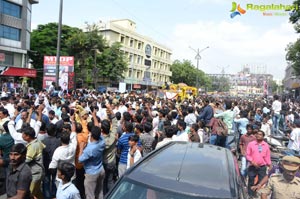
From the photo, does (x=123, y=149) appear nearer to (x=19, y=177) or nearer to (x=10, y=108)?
(x=19, y=177)

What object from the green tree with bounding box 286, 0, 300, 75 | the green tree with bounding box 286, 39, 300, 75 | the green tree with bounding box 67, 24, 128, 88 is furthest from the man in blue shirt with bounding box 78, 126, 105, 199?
the green tree with bounding box 286, 39, 300, 75

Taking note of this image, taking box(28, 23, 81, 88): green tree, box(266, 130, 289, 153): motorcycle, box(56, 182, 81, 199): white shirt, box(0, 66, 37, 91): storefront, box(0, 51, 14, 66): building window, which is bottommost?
box(266, 130, 289, 153): motorcycle

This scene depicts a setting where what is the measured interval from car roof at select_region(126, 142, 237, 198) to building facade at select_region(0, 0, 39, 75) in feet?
104

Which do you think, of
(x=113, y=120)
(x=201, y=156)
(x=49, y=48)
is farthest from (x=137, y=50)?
(x=201, y=156)

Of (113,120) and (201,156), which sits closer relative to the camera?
(201,156)

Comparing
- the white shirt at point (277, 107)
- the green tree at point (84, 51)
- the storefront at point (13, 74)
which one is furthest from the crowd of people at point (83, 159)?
the green tree at point (84, 51)

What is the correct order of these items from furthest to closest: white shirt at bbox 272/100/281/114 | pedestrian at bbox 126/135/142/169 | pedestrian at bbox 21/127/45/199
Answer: white shirt at bbox 272/100/281/114, pedestrian at bbox 126/135/142/169, pedestrian at bbox 21/127/45/199

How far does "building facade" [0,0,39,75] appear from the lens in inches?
1275

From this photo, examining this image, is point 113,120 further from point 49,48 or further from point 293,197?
point 49,48

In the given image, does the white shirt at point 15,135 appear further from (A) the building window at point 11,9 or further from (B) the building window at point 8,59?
(A) the building window at point 11,9

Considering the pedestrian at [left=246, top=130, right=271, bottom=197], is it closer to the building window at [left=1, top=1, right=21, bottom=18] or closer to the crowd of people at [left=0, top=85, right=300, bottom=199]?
the crowd of people at [left=0, top=85, right=300, bottom=199]

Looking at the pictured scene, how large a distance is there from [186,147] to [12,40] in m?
34.3

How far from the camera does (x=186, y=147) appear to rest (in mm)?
3844

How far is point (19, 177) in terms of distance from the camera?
3500 mm
